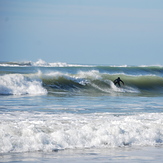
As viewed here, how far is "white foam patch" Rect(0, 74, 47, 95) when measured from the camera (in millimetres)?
21250

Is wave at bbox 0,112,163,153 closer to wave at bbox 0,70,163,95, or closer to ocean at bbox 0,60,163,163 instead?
ocean at bbox 0,60,163,163

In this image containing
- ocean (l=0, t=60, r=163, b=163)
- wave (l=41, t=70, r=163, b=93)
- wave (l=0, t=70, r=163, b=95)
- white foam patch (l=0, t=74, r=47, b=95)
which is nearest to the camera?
ocean (l=0, t=60, r=163, b=163)

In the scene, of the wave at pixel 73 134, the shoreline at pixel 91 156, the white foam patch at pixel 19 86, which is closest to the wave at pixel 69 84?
the white foam patch at pixel 19 86

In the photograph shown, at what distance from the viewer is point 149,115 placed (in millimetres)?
13172

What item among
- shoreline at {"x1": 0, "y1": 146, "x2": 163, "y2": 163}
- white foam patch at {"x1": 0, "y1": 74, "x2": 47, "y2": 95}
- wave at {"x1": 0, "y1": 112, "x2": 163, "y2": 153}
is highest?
white foam patch at {"x1": 0, "y1": 74, "x2": 47, "y2": 95}

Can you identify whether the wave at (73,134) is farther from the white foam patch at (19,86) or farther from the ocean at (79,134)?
the white foam patch at (19,86)

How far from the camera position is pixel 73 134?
9.34m

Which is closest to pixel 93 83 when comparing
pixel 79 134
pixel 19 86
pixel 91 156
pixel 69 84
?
pixel 69 84

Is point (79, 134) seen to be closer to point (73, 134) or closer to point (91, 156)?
point (73, 134)

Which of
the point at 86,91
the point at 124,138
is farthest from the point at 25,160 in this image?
the point at 86,91

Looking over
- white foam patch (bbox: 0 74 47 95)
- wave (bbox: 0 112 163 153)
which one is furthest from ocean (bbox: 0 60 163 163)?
white foam patch (bbox: 0 74 47 95)

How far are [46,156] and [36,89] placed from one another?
48.7 ft

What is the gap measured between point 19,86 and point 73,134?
1339 centimetres

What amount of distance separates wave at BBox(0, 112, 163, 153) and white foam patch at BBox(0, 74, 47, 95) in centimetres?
979
